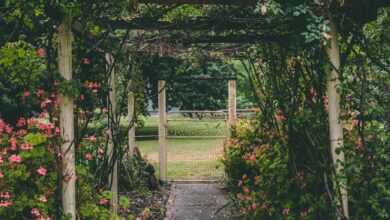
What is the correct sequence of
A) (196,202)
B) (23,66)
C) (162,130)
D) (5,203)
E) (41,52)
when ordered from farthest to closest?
1. (162,130)
2. (196,202)
3. (23,66)
4. (41,52)
5. (5,203)

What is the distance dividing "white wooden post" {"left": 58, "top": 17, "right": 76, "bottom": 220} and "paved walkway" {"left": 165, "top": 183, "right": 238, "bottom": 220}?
3912 mm

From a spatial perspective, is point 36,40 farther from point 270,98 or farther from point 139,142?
point 139,142

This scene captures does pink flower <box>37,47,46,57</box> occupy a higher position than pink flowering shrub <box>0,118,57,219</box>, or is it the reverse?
pink flower <box>37,47,46,57</box>

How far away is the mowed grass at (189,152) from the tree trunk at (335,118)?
5618 millimetres

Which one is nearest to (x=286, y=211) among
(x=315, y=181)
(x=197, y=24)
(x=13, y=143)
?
(x=315, y=181)

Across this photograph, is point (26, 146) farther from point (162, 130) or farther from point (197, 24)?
point (162, 130)

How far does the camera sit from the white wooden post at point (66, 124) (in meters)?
4.21

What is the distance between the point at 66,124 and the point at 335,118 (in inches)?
80.9

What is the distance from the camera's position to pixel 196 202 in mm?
9289

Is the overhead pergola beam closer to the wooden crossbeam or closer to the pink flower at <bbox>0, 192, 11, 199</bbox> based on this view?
Result: the wooden crossbeam

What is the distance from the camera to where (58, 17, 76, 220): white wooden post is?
4.21 meters

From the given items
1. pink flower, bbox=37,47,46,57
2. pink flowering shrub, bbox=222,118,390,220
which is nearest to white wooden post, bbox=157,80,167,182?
pink flowering shrub, bbox=222,118,390,220

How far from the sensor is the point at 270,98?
649cm

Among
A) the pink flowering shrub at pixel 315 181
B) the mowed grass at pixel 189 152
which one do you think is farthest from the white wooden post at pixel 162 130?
the pink flowering shrub at pixel 315 181
